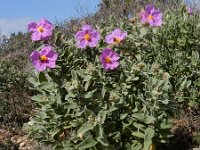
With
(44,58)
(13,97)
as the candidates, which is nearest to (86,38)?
(44,58)

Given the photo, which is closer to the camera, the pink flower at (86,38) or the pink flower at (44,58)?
the pink flower at (44,58)

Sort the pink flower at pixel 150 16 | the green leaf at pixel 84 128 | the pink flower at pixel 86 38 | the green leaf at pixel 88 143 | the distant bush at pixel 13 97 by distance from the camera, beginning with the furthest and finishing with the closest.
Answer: the distant bush at pixel 13 97 < the pink flower at pixel 150 16 < the pink flower at pixel 86 38 < the green leaf at pixel 88 143 < the green leaf at pixel 84 128

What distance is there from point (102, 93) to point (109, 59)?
262mm

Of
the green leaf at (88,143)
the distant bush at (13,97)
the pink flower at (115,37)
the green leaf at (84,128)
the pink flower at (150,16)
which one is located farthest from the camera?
the distant bush at (13,97)

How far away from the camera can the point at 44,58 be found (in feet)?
11.4

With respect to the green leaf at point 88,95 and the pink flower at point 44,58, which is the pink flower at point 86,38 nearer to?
the pink flower at point 44,58

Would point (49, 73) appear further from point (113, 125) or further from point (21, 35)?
point (21, 35)

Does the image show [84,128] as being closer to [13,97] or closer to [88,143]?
[88,143]

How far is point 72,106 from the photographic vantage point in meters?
3.55

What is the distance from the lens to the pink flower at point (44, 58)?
11.5 ft

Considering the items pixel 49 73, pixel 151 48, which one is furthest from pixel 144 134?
pixel 151 48

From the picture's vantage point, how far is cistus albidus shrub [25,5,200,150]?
11.6 feet

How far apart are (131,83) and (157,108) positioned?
0.34m

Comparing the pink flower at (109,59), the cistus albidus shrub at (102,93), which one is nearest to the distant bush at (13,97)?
the cistus albidus shrub at (102,93)
